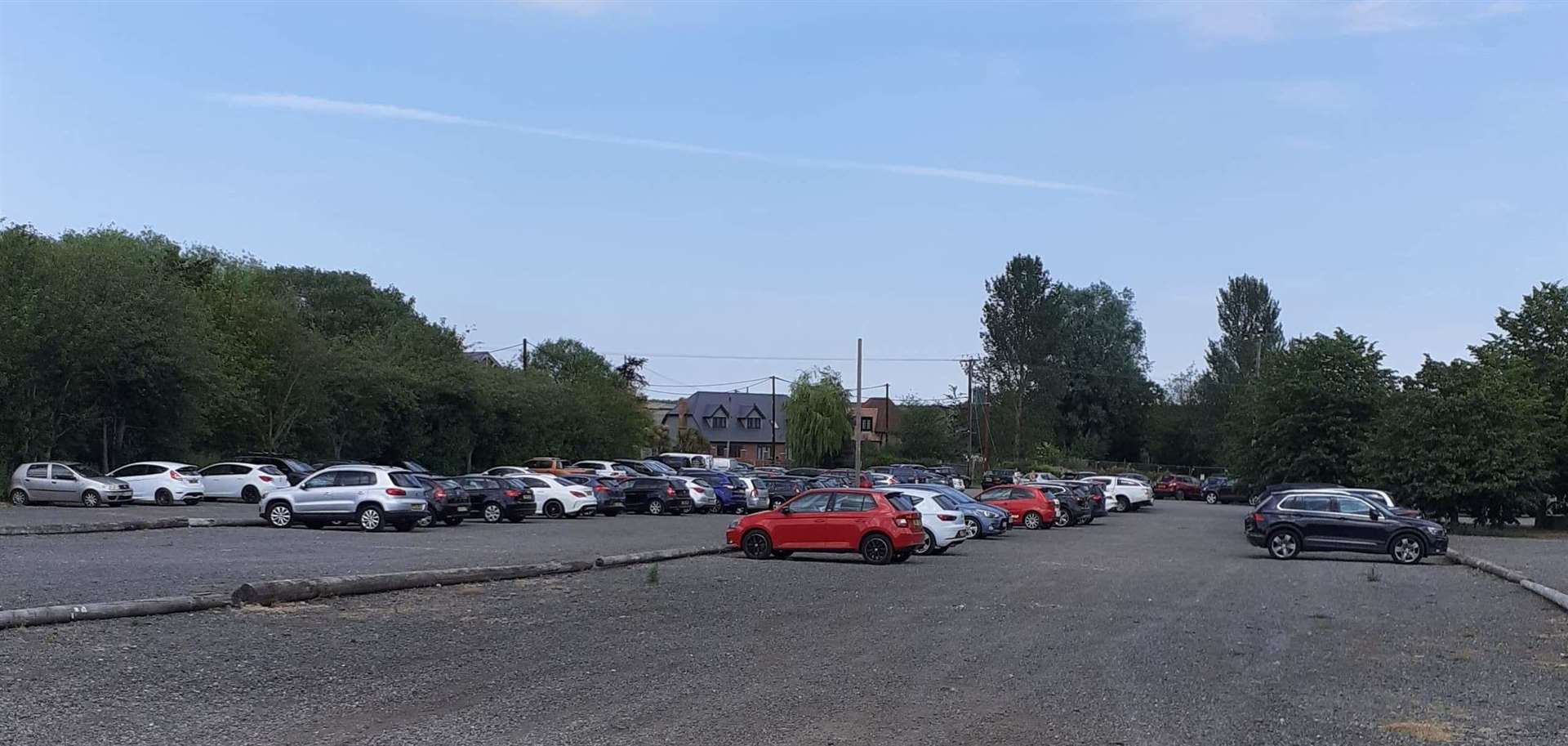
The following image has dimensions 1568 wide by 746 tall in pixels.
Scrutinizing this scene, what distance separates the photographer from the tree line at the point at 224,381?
41250 mm

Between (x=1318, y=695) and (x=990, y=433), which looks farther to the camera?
(x=990, y=433)

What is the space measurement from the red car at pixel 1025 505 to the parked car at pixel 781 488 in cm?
1090

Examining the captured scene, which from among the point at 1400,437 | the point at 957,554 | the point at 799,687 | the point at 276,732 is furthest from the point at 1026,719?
the point at 1400,437

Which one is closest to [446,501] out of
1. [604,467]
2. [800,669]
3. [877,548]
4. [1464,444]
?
[877,548]

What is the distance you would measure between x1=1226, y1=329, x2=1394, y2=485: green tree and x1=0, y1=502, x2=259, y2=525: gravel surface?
36.8 metres

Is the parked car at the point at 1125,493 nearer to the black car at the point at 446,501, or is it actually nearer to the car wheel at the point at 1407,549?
the car wheel at the point at 1407,549

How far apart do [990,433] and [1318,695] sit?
277ft

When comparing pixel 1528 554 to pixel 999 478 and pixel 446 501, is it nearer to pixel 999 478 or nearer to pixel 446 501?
pixel 446 501

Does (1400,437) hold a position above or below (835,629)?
above

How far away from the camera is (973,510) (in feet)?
112

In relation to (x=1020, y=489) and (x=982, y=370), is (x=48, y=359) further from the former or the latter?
(x=982, y=370)

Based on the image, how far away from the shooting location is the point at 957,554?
27.5m

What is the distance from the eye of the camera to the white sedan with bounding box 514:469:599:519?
41.4 m

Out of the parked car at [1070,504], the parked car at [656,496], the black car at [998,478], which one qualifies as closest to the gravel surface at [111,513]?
the parked car at [656,496]
